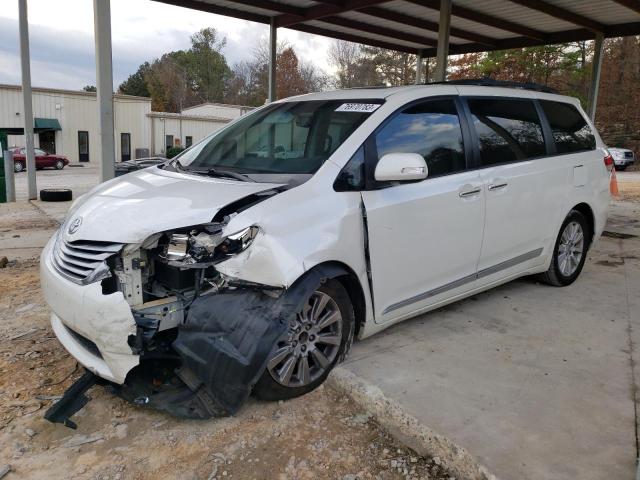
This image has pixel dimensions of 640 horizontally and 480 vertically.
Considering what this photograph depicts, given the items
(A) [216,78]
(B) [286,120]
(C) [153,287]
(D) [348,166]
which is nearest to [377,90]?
(B) [286,120]

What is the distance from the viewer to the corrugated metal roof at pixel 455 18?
900 cm

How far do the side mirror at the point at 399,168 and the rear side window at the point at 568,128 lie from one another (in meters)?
2.18

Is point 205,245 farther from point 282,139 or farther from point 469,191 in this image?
point 469,191

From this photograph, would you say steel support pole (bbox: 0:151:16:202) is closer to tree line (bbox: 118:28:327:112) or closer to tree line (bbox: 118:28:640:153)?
tree line (bbox: 118:28:640:153)

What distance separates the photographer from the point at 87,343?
9.64 feet

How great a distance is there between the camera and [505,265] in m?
4.29

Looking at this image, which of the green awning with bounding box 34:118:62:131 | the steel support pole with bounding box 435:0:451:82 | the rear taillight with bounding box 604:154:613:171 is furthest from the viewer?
the green awning with bounding box 34:118:62:131

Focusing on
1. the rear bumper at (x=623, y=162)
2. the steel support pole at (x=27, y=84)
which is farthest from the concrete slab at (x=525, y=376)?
the rear bumper at (x=623, y=162)

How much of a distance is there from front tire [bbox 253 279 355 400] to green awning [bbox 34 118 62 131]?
37.7m

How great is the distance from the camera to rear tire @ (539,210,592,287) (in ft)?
16.0

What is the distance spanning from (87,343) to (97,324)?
1.14 feet

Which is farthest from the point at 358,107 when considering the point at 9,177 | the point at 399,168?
the point at 9,177

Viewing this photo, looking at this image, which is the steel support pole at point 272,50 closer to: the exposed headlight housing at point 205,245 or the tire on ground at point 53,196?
the tire on ground at point 53,196

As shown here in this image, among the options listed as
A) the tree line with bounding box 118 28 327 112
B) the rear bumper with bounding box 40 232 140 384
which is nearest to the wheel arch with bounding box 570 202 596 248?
the rear bumper with bounding box 40 232 140 384
